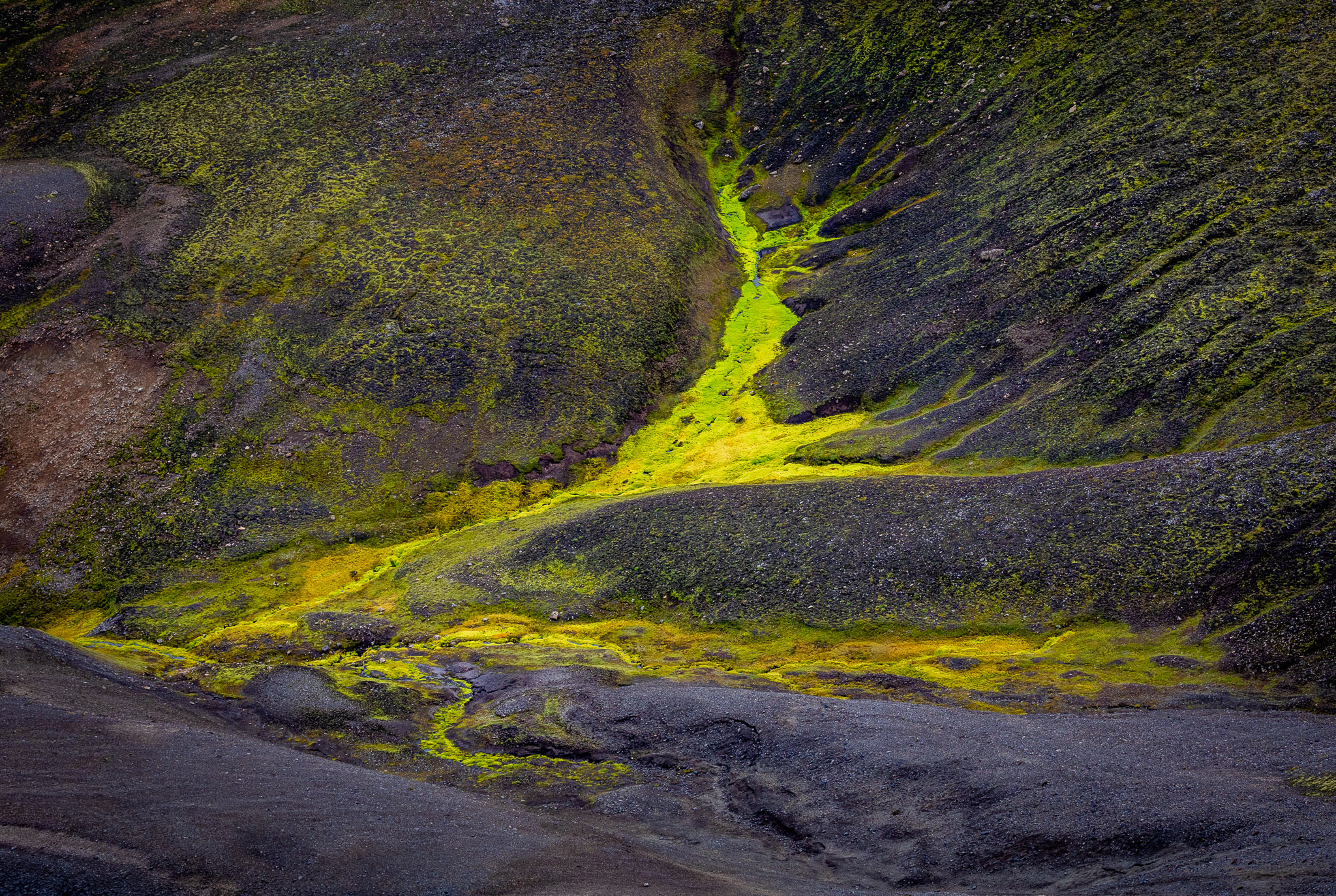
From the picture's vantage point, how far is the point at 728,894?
37.6 ft

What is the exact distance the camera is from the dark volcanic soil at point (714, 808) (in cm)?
1055

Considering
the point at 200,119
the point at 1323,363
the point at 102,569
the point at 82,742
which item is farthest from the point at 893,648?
the point at 200,119

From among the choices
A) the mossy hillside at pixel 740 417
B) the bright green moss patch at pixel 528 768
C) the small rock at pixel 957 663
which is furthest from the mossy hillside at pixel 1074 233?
the bright green moss patch at pixel 528 768

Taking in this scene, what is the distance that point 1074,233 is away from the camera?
3077 cm

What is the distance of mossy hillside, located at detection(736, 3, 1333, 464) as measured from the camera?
24219mm

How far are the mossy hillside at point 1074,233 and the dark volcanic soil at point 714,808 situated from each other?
1185cm

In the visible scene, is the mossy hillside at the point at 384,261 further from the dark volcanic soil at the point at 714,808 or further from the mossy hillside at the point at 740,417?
the dark volcanic soil at the point at 714,808

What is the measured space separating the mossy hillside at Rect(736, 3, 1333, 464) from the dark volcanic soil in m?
11.9

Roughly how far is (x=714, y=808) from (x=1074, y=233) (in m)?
25.5

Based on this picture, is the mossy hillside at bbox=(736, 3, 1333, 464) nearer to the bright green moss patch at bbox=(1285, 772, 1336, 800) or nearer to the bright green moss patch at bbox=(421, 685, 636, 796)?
the bright green moss patch at bbox=(1285, 772, 1336, 800)

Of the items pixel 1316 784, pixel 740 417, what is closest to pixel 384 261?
pixel 740 417

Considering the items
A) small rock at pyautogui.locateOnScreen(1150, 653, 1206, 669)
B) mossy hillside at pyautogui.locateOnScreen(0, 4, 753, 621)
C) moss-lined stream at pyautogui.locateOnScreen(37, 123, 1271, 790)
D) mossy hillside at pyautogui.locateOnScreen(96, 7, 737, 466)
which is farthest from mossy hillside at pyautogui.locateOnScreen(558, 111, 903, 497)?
small rock at pyautogui.locateOnScreen(1150, 653, 1206, 669)

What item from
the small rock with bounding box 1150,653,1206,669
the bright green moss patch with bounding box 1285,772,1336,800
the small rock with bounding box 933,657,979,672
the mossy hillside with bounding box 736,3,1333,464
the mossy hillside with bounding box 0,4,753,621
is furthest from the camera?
the mossy hillside with bounding box 0,4,753,621

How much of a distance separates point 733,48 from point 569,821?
46.3 metres
